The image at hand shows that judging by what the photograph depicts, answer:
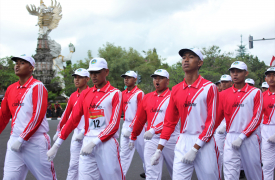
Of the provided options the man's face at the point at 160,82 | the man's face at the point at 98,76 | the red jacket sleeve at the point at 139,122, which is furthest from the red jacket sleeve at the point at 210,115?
the man's face at the point at 160,82

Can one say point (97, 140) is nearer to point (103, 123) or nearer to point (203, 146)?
point (103, 123)

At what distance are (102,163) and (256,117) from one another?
268cm

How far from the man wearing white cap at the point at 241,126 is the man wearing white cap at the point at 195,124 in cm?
131

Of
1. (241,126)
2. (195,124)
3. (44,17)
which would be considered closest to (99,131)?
(195,124)

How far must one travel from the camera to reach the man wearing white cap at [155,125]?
5.08m

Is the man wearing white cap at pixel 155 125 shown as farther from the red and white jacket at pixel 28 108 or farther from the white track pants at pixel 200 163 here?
the red and white jacket at pixel 28 108

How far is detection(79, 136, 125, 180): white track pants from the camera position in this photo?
3.90 m

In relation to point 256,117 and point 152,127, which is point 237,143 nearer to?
point 256,117

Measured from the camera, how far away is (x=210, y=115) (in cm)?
348

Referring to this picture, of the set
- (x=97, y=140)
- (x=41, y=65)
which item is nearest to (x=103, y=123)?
(x=97, y=140)

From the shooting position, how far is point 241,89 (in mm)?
5047

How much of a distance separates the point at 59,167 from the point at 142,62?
1574 inches

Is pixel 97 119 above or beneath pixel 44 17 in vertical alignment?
beneath

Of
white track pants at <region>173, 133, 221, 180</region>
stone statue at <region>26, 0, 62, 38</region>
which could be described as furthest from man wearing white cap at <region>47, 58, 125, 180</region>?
stone statue at <region>26, 0, 62, 38</region>
